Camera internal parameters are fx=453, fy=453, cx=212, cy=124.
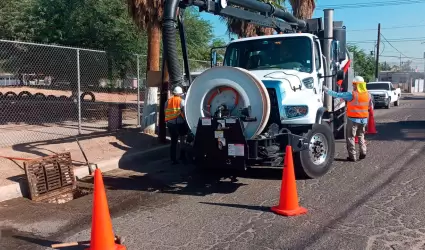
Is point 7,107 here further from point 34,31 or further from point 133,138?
point 133,138

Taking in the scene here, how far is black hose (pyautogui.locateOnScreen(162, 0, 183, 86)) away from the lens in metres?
8.61

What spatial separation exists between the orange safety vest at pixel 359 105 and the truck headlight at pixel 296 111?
2.47 meters

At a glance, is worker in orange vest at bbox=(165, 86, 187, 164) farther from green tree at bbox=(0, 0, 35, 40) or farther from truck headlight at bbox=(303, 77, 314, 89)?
green tree at bbox=(0, 0, 35, 40)

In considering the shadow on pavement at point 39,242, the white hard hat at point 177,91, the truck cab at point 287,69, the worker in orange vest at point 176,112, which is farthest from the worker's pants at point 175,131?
the shadow on pavement at point 39,242

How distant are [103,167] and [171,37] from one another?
9.81 ft

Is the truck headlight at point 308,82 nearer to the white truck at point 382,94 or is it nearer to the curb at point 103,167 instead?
the curb at point 103,167

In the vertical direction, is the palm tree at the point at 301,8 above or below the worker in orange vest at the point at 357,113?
above

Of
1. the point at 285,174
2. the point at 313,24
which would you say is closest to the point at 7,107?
the point at 313,24

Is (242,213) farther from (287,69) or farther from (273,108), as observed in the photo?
(287,69)

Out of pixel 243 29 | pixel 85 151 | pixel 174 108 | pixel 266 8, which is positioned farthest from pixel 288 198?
pixel 243 29

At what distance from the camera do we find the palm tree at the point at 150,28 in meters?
12.4

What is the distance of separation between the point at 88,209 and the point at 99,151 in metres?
3.93

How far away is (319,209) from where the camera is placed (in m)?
6.21

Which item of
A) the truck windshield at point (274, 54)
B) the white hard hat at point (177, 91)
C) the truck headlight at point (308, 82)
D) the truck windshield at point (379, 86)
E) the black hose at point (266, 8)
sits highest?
the black hose at point (266, 8)
